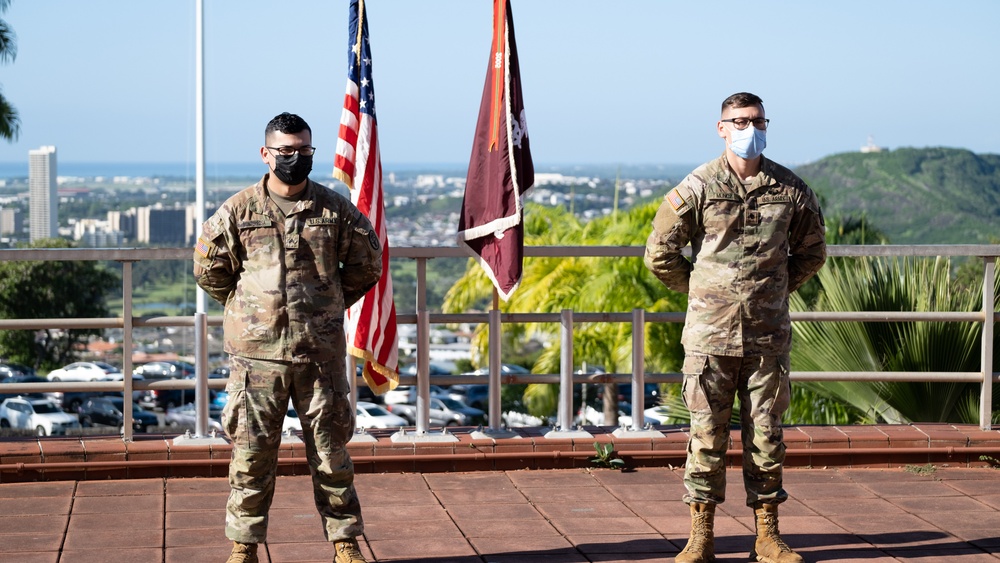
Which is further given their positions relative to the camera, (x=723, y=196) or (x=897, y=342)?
(x=897, y=342)

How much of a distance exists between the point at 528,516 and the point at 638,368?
138cm

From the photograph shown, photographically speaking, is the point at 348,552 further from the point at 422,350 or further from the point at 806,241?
the point at 806,241

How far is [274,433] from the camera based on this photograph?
448 cm

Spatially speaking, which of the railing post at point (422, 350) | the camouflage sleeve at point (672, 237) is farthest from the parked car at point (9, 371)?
the camouflage sleeve at point (672, 237)

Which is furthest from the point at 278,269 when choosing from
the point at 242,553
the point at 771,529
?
the point at 771,529

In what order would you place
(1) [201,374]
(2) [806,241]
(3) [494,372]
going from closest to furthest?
(2) [806,241]
(1) [201,374]
(3) [494,372]

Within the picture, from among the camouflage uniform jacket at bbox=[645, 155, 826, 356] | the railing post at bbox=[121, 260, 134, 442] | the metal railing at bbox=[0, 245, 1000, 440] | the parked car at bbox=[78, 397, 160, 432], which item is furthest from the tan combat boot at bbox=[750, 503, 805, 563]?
the parked car at bbox=[78, 397, 160, 432]

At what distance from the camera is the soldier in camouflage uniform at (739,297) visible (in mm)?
4656

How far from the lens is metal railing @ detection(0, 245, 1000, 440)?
614 centimetres

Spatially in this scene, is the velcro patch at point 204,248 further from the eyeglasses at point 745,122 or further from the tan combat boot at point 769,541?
the tan combat boot at point 769,541

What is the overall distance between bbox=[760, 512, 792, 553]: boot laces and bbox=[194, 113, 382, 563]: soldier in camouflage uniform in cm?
167

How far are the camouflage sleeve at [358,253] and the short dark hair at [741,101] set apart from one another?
152 cm

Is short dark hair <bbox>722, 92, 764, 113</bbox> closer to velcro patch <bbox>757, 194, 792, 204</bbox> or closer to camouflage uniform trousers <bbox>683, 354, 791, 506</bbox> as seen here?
velcro patch <bbox>757, 194, 792, 204</bbox>

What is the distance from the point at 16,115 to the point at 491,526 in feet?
66.7
